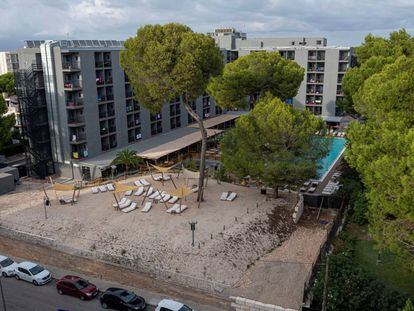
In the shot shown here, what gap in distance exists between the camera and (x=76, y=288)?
→ 24.0 meters

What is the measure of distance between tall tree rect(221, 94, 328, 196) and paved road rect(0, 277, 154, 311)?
15.1m

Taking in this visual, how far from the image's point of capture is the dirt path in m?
24.1

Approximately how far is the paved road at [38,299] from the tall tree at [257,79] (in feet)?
93.9

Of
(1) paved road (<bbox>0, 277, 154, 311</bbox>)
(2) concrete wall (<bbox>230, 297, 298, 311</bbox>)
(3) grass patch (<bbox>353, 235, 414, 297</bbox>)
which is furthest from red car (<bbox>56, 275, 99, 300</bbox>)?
(3) grass patch (<bbox>353, 235, 414, 297</bbox>)

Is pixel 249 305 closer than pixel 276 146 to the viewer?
Yes

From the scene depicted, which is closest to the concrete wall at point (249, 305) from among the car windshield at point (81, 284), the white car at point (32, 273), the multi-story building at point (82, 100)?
the car windshield at point (81, 284)

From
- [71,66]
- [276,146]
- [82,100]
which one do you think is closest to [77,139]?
[82,100]

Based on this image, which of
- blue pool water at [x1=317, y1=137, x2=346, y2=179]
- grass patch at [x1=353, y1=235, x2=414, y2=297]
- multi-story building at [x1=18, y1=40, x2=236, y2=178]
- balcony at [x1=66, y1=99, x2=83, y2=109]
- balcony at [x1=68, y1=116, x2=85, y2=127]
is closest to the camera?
grass patch at [x1=353, y1=235, x2=414, y2=297]

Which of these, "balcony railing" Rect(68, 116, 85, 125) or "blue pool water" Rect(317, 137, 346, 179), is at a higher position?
"balcony railing" Rect(68, 116, 85, 125)

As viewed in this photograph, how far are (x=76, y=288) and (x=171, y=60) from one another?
18317mm

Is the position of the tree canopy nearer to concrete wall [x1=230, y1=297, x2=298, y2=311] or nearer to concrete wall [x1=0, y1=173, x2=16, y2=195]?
concrete wall [x1=0, y1=173, x2=16, y2=195]

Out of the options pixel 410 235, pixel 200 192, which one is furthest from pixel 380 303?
pixel 200 192

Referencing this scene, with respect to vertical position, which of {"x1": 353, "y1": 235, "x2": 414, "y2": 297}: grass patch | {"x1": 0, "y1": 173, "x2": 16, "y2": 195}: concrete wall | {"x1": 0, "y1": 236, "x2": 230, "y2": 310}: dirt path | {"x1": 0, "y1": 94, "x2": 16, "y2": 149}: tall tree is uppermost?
{"x1": 0, "y1": 94, "x2": 16, "y2": 149}: tall tree

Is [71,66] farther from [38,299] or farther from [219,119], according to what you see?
[219,119]
